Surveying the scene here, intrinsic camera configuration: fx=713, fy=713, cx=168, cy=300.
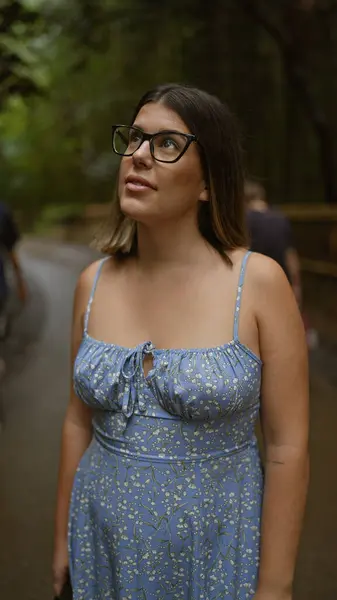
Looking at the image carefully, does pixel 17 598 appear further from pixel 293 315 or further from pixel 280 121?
pixel 280 121

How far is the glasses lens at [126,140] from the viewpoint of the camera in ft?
4.57

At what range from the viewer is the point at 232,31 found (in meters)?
10.0

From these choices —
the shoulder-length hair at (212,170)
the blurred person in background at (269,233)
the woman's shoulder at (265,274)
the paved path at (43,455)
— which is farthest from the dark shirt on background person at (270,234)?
the woman's shoulder at (265,274)

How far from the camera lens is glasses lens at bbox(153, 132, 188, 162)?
4.42ft

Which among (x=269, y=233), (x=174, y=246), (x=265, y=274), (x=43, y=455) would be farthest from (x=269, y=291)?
(x=43, y=455)

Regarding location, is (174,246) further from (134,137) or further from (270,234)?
(270,234)

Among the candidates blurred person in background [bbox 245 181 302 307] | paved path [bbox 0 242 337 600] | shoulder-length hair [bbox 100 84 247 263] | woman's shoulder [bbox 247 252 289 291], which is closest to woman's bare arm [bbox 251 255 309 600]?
woman's shoulder [bbox 247 252 289 291]

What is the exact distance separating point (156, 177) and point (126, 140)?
5.6 inches

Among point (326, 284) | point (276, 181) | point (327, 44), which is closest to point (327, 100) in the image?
point (327, 44)

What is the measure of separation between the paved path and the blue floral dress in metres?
1.61

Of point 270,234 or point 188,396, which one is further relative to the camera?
point 270,234

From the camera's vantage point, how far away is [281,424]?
4.58ft

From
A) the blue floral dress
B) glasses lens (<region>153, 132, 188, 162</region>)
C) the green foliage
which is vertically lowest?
the blue floral dress

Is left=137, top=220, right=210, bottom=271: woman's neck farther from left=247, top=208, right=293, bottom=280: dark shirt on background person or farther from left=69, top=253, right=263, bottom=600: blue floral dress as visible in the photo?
left=247, top=208, right=293, bottom=280: dark shirt on background person
